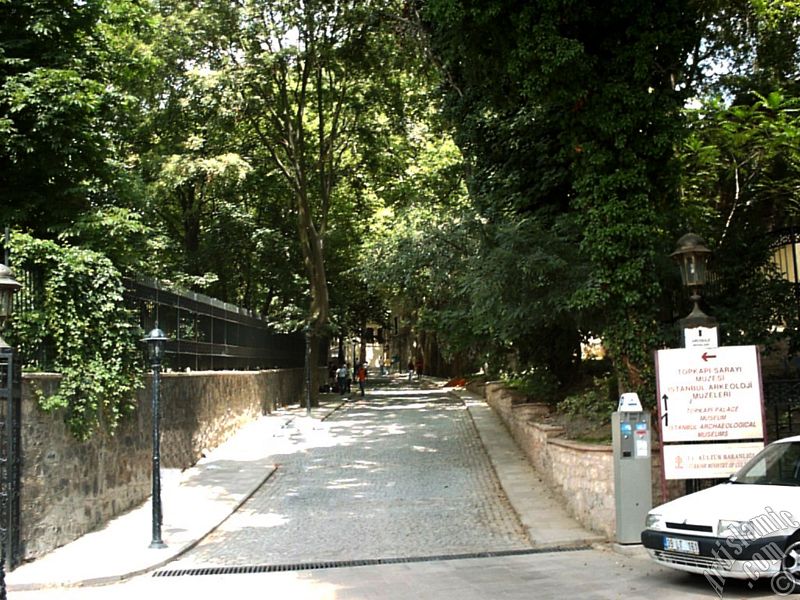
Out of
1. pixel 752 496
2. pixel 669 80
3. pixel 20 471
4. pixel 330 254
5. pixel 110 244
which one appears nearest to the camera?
pixel 752 496

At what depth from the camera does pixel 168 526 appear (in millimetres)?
11602

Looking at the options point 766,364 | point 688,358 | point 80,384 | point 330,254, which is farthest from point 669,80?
point 330,254

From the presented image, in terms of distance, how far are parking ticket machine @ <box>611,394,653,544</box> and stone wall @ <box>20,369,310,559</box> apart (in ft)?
24.1

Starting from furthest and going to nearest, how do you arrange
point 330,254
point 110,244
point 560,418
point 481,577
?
point 330,254 → point 560,418 → point 110,244 → point 481,577

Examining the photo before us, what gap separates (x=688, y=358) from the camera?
31.4 feet

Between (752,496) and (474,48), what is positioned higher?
(474,48)

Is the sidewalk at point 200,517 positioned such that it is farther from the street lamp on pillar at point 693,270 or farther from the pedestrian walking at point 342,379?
the pedestrian walking at point 342,379

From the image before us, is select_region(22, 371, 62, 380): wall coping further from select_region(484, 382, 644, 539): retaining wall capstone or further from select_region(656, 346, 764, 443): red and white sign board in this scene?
select_region(656, 346, 764, 443): red and white sign board

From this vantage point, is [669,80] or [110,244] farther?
[669,80]

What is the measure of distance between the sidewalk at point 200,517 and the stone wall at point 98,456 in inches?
11.1

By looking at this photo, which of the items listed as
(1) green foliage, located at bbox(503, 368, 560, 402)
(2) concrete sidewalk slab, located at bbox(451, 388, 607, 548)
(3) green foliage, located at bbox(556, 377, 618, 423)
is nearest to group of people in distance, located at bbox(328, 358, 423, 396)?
(2) concrete sidewalk slab, located at bbox(451, 388, 607, 548)

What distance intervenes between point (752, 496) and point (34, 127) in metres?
10.5

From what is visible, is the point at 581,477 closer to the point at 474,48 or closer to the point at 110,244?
the point at 474,48

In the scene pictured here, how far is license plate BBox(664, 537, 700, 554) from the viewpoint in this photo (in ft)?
23.5
